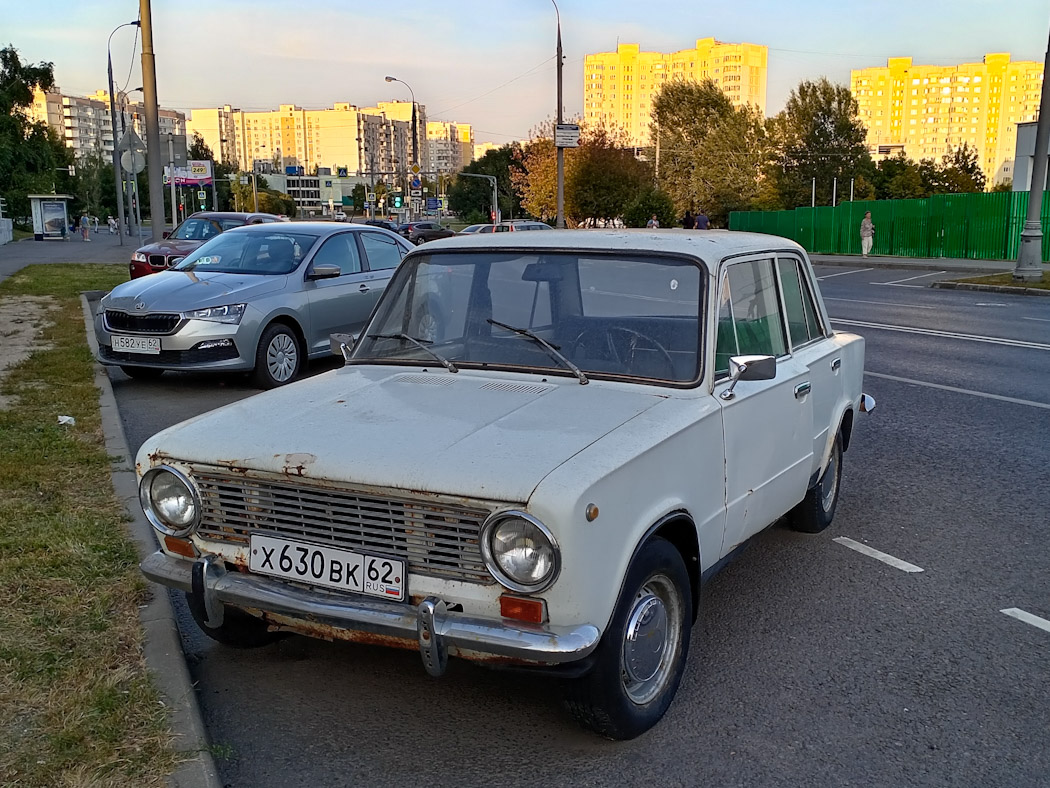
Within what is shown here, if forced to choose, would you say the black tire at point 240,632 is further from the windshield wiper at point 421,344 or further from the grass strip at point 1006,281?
the grass strip at point 1006,281

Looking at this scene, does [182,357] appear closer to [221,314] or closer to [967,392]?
[221,314]

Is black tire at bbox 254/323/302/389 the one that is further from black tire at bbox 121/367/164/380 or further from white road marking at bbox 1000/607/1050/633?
white road marking at bbox 1000/607/1050/633

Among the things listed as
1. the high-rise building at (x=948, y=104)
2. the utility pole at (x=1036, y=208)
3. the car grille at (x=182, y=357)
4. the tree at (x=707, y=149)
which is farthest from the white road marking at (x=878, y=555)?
the high-rise building at (x=948, y=104)

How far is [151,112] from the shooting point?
19.3 m

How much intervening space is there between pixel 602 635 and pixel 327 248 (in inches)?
319

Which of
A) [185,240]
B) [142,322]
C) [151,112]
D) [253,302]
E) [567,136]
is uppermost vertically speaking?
[567,136]

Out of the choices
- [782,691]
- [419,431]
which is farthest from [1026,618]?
[419,431]

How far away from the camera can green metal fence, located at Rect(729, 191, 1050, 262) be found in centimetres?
3234

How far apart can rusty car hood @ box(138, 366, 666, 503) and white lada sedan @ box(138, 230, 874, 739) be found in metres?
0.01

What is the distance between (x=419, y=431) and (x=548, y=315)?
3.48ft

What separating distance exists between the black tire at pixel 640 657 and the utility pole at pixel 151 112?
694 inches

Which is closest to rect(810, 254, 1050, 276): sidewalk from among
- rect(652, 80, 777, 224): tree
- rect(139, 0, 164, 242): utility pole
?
rect(139, 0, 164, 242): utility pole

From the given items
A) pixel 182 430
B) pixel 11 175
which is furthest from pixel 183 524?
pixel 11 175

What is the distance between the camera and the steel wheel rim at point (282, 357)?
9773mm
